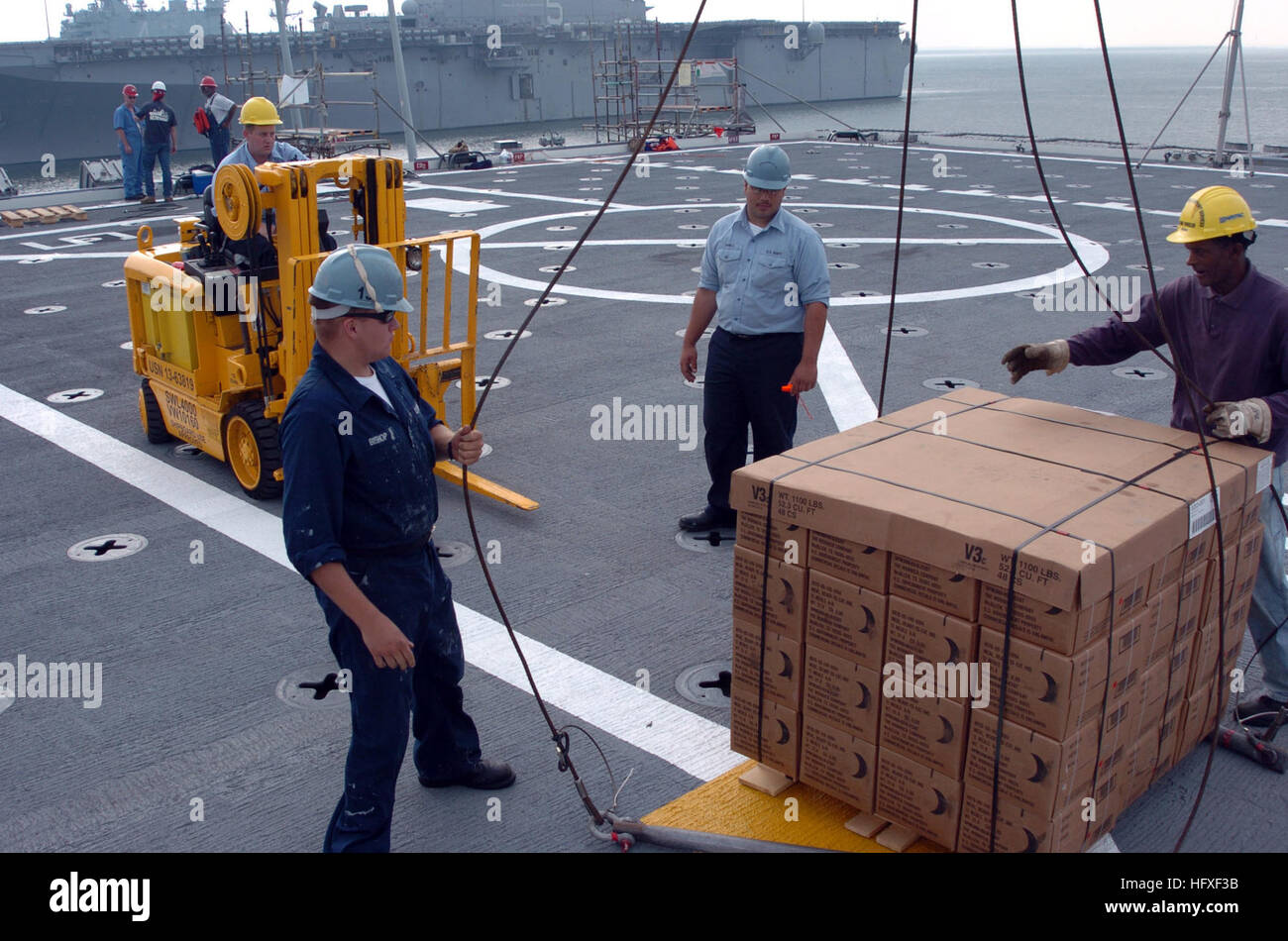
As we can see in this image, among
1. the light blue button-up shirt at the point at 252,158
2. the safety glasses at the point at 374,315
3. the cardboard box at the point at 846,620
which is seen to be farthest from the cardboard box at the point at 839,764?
the light blue button-up shirt at the point at 252,158

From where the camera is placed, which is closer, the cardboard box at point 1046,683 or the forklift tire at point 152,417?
the cardboard box at point 1046,683

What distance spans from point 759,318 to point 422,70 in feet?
220

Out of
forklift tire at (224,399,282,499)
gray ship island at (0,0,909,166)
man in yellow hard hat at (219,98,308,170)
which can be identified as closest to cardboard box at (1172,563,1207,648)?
forklift tire at (224,399,282,499)

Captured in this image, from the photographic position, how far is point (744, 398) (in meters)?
5.85

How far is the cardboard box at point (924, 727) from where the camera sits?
312 centimetres

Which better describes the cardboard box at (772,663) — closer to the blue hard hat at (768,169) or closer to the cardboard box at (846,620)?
the cardboard box at (846,620)

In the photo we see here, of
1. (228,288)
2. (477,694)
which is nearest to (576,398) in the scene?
(228,288)

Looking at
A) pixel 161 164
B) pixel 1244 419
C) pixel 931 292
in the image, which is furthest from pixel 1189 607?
pixel 161 164

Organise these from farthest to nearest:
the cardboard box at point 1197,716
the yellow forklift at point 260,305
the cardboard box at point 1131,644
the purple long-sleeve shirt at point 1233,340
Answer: the yellow forklift at point 260,305
the purple long-sleeve shirt at point 1233,340
the cardboard box at point 1197,716
the cardboard box at point 1131,644

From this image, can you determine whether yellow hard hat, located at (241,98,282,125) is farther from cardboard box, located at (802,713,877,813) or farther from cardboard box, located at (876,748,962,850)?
cardboard box, located at (876,748,962,850)

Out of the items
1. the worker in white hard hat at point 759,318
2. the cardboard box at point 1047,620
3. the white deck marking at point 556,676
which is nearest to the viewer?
the cardboard box at point 1047,620

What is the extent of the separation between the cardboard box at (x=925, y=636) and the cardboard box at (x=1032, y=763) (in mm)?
145

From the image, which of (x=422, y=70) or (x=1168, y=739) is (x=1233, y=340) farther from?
(x=422, y=70)

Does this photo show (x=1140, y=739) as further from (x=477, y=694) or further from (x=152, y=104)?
(x=152, y=104)
